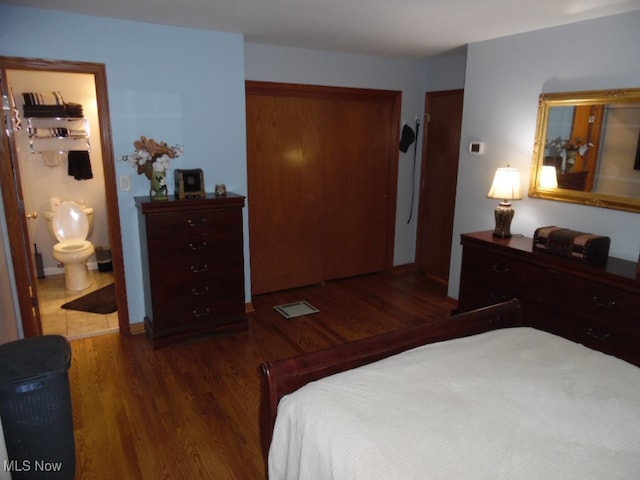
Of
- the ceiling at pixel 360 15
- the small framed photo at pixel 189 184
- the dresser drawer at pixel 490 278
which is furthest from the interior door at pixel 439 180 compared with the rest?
the small framed photo at pixel 189 184

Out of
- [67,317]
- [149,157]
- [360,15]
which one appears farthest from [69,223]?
[360,15]

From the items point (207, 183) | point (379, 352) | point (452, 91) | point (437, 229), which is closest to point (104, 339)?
point (207, 183)

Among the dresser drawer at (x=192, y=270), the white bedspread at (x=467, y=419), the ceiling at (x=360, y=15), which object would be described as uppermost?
the ceiling at (x=360, y=15)

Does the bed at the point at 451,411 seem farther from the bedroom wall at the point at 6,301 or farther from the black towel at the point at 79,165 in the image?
the black towel at the point at 79,165

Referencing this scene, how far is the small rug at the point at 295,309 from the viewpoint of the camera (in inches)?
153

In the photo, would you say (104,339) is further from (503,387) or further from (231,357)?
(503,387)

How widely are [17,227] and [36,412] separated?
1.63m

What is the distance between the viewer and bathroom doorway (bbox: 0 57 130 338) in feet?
9.45

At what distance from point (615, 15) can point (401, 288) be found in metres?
2.90

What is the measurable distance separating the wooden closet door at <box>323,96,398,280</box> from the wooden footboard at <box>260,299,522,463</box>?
2.68 meters

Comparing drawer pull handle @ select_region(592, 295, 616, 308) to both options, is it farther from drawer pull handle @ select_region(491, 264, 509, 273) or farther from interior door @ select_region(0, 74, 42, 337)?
interior door @ select_region(0, 74, 42, 337)

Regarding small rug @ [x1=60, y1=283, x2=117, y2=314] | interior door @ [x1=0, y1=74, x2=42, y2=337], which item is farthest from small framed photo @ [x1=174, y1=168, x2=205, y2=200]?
small rug @ [x1=60, y1=283, x2=117, y2=314]

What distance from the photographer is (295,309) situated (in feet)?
13.2

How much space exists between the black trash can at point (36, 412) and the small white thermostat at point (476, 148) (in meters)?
3.28
